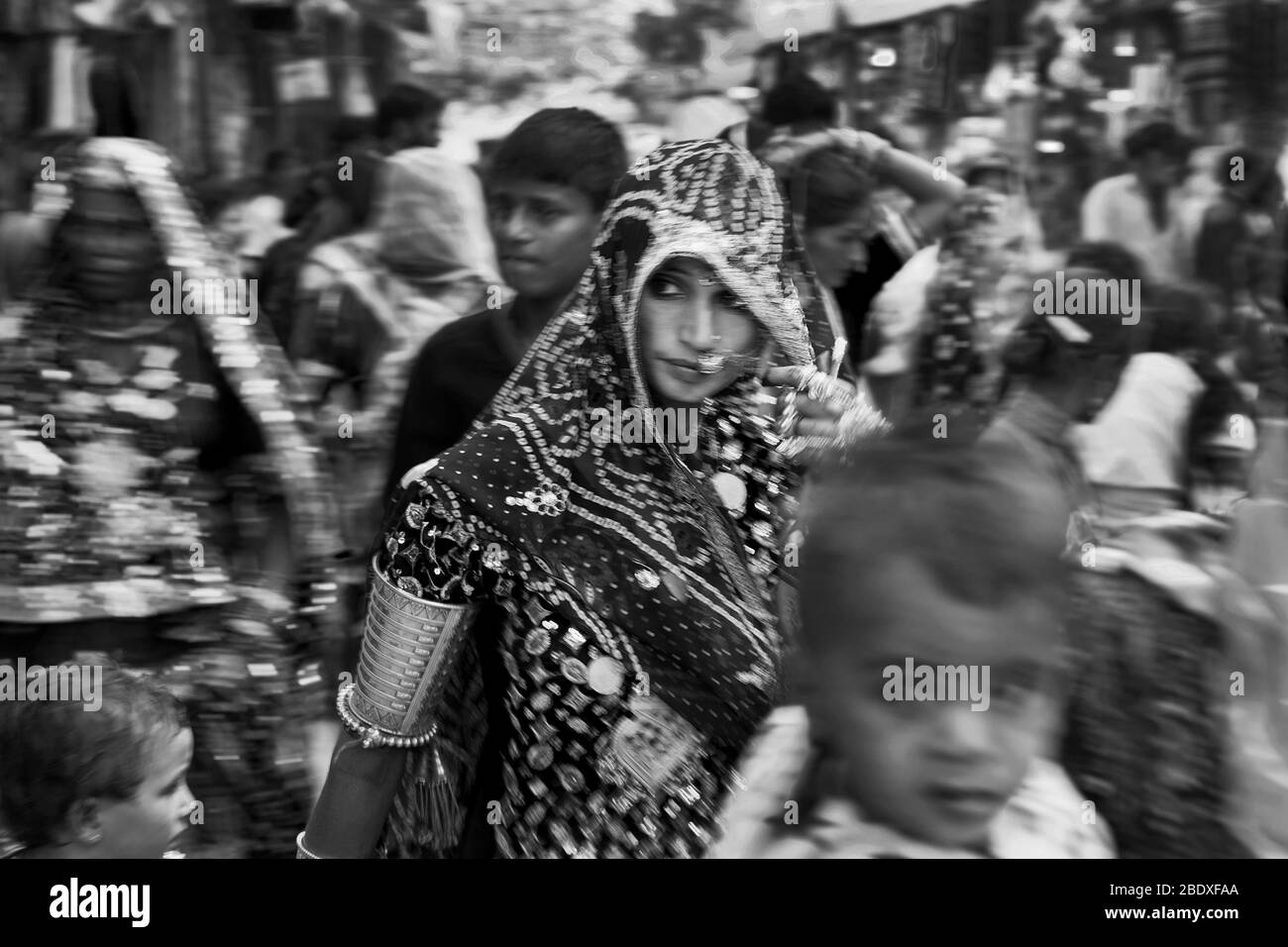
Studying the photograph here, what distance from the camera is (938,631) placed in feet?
4.82

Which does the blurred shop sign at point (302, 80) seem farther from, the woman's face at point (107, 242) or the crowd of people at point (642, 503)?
A: the woman's face at point (107, 242)

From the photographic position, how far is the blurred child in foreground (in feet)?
4.82

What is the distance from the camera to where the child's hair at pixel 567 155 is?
259 centimetres

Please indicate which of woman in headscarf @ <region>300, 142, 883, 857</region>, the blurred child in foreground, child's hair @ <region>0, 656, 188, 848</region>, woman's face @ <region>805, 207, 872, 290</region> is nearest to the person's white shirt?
woman's face @ <region>805, 207, 872, 290</region>

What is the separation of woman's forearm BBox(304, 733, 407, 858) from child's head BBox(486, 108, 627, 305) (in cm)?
80

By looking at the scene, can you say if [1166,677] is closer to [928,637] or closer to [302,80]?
[928,637]

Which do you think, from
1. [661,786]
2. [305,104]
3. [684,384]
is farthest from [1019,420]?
[305,104]

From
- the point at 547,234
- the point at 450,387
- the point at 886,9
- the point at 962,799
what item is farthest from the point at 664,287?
the point at 886,9

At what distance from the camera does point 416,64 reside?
9.67 ft

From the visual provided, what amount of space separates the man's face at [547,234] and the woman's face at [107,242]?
1.78ft

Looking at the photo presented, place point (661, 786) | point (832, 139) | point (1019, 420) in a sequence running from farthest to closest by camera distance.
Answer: point (832, 139) → point (1019, 420) → point (661, 786)
